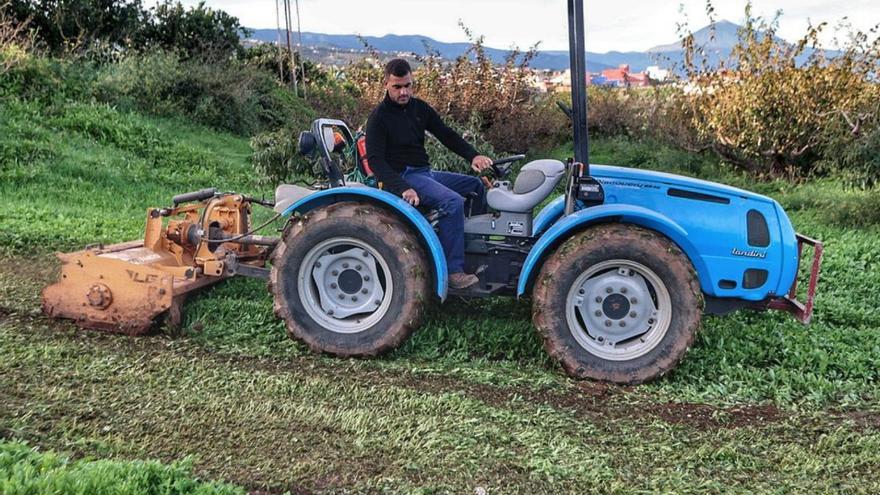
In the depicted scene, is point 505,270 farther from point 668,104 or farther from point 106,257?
point 668,104

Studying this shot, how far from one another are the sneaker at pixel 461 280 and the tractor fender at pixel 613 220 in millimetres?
309

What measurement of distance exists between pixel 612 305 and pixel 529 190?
86 centimetres

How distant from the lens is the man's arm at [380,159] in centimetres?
463

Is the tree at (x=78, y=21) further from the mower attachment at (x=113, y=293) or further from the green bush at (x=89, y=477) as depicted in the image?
the green bush at (x=89, y=477)

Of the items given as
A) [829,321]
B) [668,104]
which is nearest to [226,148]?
[668,104]

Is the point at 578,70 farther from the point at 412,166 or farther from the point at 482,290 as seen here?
the point at 482,290

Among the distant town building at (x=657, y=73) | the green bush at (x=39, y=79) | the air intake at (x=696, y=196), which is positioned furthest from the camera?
the distant town building at (x=657, y=73)

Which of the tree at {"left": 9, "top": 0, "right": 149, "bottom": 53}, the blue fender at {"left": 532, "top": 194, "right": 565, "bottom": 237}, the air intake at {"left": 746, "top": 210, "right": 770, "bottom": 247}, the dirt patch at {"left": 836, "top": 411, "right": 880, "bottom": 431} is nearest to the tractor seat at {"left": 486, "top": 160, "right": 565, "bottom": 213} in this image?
the blue fender at {"left": 532, "top": 194, "right": 565, "bottom": 237}

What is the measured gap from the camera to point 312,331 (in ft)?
15.3

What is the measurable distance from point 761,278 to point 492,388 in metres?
1.62

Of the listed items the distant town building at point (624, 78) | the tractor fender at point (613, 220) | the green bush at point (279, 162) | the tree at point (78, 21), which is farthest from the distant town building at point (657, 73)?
the tree at point (78, 21)

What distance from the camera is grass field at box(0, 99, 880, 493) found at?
10.9ft

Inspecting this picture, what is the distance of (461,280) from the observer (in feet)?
15.2

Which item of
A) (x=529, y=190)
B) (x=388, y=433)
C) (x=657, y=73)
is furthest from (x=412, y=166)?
(x=657, y=73)
